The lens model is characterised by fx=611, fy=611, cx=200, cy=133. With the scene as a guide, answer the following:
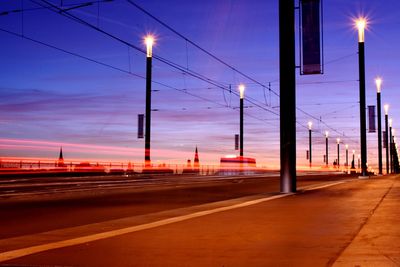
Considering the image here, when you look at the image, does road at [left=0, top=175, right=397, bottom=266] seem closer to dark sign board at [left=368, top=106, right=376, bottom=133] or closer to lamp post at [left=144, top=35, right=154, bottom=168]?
lamp post at [left=144, top=35, right=154, bottom=168]

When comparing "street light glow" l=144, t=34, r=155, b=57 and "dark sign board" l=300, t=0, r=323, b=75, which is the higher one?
"street light glow" l=144, t=34, r=155, b=57

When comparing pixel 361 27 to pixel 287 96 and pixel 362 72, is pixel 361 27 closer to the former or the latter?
pixel 362 72

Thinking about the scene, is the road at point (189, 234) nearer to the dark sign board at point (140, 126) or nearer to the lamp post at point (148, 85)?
the lamp post at point (148, 85)

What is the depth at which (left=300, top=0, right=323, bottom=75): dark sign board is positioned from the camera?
967 inches

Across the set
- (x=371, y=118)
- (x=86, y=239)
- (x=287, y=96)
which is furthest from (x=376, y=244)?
(x=371, y=118)

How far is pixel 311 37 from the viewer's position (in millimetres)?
24812

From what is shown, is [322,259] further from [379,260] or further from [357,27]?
[357,27]

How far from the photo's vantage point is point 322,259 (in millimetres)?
8273

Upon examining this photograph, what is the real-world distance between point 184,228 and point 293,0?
1356cm

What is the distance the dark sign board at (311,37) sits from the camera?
24562mm

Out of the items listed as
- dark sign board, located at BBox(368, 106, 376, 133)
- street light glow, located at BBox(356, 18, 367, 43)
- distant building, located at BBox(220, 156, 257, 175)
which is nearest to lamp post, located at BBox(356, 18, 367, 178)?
street light glow, located at BBox(356, 18, 367, 43)

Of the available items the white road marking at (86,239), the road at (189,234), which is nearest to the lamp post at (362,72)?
the road at (189,234)

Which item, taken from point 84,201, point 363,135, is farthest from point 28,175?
point 84,201

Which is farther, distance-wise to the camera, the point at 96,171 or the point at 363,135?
the point at 96,171
